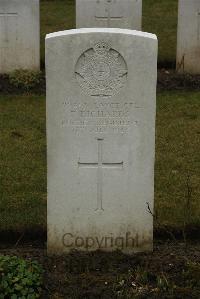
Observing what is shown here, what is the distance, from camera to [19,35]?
10430 millimetres

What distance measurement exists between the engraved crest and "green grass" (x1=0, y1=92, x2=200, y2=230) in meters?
1.40

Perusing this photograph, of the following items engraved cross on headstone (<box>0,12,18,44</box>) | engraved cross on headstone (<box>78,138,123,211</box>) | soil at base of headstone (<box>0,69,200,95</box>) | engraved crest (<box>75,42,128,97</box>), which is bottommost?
soil at base of headstone (<box>0,69,200,95</box>)

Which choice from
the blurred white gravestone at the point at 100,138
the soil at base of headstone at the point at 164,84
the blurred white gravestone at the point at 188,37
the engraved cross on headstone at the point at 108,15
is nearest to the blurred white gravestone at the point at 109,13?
the engraved cross on headstone at the point at 108,15

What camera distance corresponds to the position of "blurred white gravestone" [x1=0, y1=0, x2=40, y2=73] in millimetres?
10219

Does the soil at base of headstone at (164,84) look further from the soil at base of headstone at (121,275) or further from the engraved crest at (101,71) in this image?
the engraved crest at (101,71)

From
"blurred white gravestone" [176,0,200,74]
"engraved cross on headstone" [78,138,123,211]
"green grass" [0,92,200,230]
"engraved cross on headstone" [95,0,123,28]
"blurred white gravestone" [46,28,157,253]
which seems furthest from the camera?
"engraved cross on headstone" [95,0,123,28]

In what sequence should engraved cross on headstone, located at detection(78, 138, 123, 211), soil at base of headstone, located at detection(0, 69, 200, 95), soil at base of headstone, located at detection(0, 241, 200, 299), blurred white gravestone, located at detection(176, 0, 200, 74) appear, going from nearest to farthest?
soil at base of headstone, located at detection(0, 241, 200, 299)
engraved cross on headstone, located at detection(78, 138, 123, 211)
soil at base of headstone, located at detection(0, 69, 200, 95)
blurred white gravestone, located at detection(176, 0, 200, 74)

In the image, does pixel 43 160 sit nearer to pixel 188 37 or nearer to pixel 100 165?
pixel 100 165

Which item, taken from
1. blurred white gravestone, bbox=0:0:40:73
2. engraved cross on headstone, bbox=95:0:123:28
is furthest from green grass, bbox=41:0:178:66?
engraved cross on headstone, bbox=95:0:123:28

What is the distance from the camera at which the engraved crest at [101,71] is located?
4.94 m

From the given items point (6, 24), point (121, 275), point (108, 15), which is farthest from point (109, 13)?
point (121, 275)

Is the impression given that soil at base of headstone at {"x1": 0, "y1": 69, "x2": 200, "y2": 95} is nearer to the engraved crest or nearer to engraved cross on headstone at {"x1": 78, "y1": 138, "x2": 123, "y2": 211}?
engraved cross on headstone at {"x1": 78, "y1": 138, "x2": 123, "y2": 211}

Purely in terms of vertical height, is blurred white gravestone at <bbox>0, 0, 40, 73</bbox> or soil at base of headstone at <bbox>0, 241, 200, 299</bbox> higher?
blurred white gravestone at <bbox>0, 0, 40, 73</bbox>

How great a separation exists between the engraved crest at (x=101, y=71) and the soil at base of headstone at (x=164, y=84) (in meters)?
5.04
